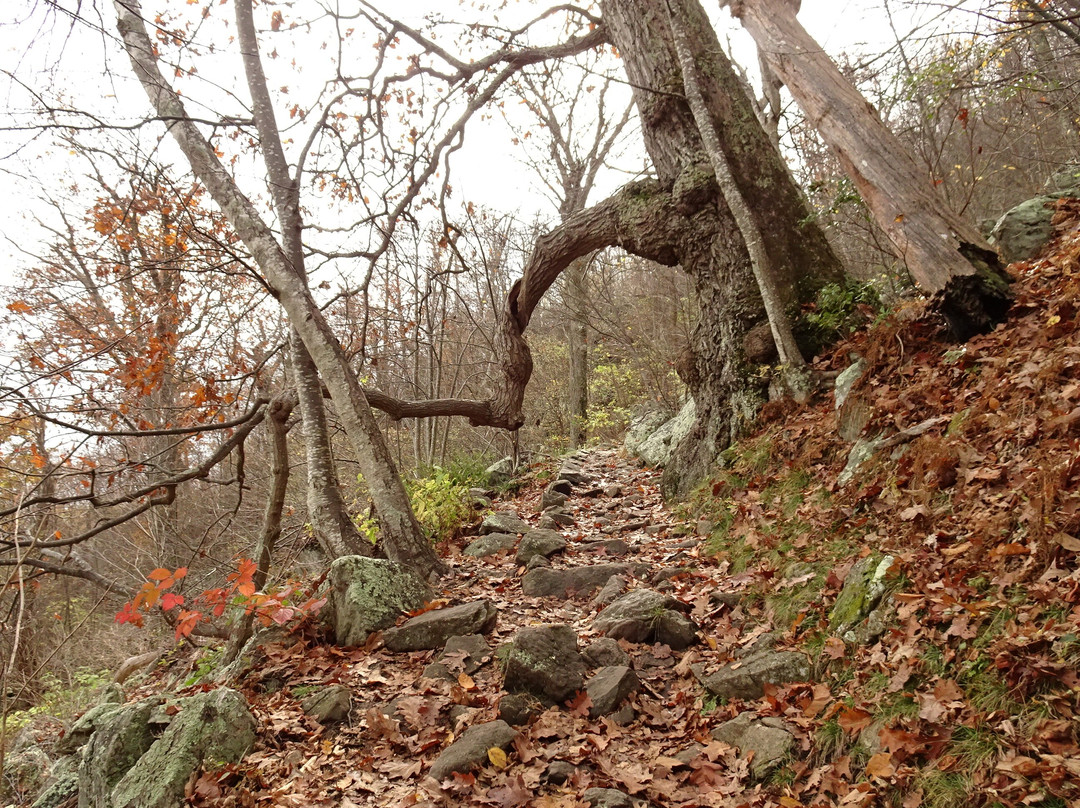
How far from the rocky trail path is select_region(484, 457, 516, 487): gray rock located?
5.22 metres

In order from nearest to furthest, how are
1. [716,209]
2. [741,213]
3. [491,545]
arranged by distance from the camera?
[741,213] → [716,209] → [491,545]

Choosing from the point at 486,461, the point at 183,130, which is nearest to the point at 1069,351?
the point at 183,130

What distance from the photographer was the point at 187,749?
3.19 m

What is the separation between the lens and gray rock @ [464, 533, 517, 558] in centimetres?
690

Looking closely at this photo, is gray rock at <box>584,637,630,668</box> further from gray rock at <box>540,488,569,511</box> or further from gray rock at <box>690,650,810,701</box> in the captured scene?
gray rock at <box>540,488,569,511</box>

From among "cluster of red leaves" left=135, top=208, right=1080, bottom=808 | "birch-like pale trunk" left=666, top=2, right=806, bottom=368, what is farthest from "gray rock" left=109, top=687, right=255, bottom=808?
"birch-like pale trunk" left=666, top=2, right=806, bottom=368

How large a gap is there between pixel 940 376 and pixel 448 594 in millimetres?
4255

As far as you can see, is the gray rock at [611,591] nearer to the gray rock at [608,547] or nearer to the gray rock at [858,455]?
the gray rock at [608,547]

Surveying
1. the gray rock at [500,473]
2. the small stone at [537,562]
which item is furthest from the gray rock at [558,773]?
the gray rock at [500,473]

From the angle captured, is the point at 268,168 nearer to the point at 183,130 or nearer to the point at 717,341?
the point at 183,130

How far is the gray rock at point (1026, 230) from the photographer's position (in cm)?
543

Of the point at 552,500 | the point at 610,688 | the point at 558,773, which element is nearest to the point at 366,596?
the point at 610,688

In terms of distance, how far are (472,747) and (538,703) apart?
1.87ft

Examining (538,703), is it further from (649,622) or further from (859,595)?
(859,595)
